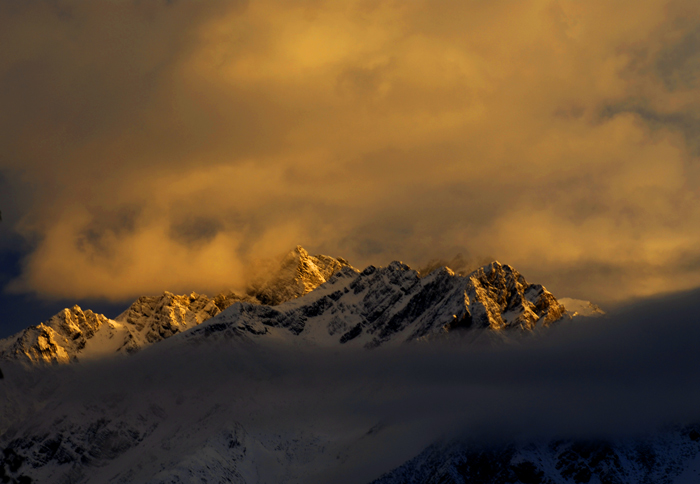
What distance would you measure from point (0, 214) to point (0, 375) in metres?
4.30

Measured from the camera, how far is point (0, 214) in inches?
781

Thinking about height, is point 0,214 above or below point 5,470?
above

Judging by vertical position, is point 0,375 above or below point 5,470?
above

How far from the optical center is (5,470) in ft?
64.1

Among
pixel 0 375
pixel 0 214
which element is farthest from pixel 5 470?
pixel 0 214

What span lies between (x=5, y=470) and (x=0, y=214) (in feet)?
20.1

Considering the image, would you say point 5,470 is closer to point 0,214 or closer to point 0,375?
point 0,375

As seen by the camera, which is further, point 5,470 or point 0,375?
point 0,375

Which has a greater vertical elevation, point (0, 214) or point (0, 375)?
point (0, 214)

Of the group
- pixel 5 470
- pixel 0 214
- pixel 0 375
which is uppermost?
pixel 0 214

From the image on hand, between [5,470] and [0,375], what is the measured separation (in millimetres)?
2643
